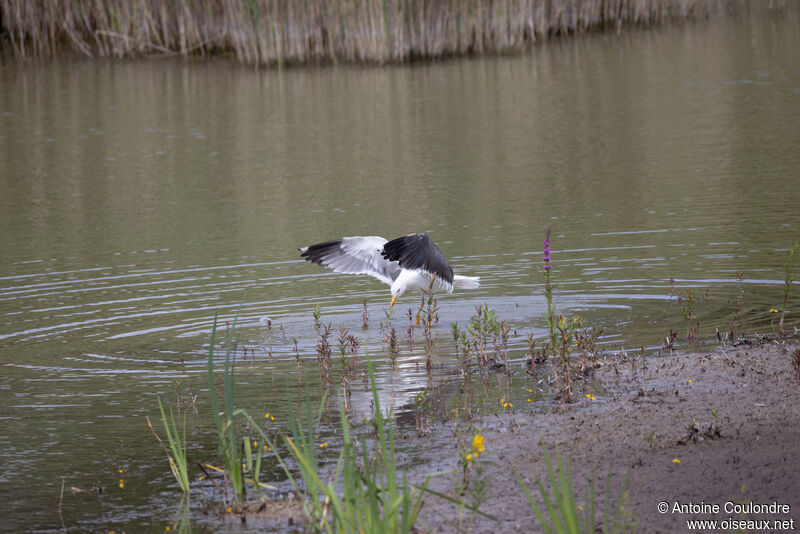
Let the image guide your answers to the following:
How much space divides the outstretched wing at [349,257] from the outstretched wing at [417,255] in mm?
929

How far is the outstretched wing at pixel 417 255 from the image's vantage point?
860 centimetres

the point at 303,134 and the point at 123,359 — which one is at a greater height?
the point at 303,134

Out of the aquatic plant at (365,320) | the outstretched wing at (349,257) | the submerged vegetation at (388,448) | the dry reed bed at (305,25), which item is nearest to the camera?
the submerged vegetation at (388,448)

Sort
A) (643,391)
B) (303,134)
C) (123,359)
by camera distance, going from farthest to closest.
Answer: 1. (303,134)
2. (123,359)
3. (643,391)

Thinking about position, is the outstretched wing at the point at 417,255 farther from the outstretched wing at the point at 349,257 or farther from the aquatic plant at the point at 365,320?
the outstretched wing at the point at 349,257

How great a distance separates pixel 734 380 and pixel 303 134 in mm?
14703

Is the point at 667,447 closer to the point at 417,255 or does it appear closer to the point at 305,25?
the point at 417,255

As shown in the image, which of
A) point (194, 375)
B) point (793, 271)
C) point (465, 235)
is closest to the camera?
point (194, 375)

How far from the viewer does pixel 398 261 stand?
866 centimetres

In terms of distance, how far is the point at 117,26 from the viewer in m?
31.6

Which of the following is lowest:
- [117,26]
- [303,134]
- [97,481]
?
Result: [97,481]

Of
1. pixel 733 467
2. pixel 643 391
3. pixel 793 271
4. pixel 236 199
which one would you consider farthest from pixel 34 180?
pixel 733 467

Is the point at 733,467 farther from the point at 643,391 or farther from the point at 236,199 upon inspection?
the point at 236,199

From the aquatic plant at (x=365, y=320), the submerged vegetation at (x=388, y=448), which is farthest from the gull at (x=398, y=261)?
the submerged vegetation at (x=388, y=448)
